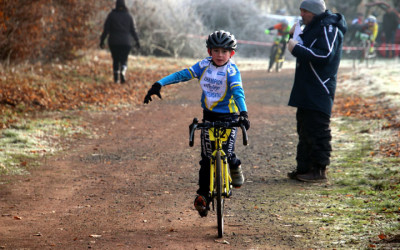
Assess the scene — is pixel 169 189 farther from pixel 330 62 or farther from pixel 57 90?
pixel 57 90

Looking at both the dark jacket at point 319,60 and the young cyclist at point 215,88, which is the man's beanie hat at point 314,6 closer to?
the dark jacket at point 319,60

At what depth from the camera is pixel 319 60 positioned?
7.44 meters

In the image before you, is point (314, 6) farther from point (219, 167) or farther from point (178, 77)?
point (219, 167)

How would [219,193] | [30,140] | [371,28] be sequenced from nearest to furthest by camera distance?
[219,193] → [30,140] → [371,28]

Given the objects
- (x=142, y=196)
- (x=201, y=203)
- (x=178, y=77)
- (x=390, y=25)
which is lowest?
(x=142, y=196)

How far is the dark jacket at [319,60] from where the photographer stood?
7.43m

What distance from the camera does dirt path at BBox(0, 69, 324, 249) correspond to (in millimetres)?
5531

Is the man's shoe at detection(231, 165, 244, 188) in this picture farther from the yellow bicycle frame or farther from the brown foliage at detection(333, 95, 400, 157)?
the brown foliage at detection(333, 95, 400, 157)

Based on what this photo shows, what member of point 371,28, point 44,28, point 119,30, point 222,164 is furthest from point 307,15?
point 371,28

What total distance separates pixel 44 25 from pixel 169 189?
10580mm

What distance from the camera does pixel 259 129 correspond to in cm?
1173

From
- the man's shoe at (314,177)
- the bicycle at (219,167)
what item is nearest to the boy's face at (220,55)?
the bicycle at (219,167)

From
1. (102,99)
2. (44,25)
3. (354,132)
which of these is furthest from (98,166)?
(44,25)

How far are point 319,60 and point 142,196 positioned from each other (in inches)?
112
